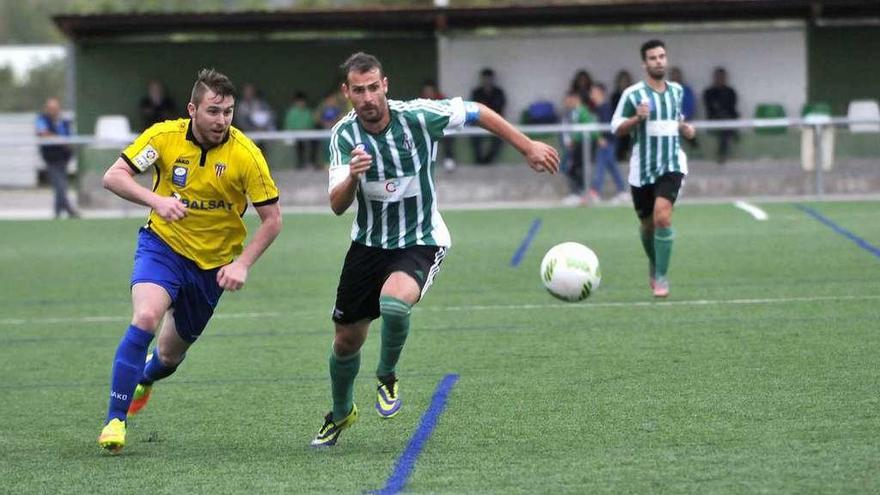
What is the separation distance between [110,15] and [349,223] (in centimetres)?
852

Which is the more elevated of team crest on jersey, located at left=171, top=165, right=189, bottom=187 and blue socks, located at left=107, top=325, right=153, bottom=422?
team crest on jersey, located at left=171, top=165, right=189, bottom=187

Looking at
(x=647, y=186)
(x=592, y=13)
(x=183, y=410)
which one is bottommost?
(x=183, y=410)

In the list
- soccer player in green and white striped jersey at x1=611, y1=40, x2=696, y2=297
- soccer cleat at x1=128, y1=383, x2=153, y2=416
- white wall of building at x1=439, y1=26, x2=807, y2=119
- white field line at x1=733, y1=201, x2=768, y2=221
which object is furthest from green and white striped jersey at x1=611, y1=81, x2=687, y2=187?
white wall of building at x1=439, y1=26, x2=807, y2=119

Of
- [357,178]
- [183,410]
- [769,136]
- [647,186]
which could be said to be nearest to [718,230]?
[769,136]

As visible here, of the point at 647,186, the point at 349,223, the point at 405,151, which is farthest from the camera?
the point at 349,223

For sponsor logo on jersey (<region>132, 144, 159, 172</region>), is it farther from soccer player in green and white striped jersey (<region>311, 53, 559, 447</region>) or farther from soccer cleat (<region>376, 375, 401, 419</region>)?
soccer cleat (<region>376, 375, 401, 419</region>)

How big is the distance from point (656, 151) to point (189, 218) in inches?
222

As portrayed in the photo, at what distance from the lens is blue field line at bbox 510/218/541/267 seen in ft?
52.4

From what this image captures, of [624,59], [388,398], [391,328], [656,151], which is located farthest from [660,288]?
[624,59]

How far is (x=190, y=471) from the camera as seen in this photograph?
662 cm

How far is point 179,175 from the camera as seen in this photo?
24.2ft

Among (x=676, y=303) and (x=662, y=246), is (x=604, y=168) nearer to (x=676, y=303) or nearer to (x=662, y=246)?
(x=662, y=246)

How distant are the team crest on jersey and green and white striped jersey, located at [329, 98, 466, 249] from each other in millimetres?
800

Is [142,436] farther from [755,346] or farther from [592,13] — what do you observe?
[592,13]
